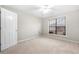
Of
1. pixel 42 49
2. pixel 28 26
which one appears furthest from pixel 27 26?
pixel 42 49

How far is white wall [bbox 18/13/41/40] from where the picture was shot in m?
3.43

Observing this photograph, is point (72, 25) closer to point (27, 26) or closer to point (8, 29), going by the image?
point (27, 26)

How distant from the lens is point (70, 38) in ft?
12.0

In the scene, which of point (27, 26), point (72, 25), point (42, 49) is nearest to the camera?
point (42, 49)

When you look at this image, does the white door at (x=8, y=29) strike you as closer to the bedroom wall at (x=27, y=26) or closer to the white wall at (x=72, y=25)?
the bedroom wall at (x=27, y=26)

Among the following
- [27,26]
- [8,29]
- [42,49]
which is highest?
[27,26]

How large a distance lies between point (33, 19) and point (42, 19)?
2.49ft

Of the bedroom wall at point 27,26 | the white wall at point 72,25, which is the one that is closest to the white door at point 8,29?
the bedroom wall at point 27,26

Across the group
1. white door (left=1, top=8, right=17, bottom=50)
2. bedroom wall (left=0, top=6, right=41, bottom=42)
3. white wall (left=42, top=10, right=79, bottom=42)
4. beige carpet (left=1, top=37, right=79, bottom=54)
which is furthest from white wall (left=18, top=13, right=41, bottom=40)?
white wall (left=42, top=10, right=79, bottom=42)

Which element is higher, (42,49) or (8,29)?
(8,29)

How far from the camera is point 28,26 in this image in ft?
13.2

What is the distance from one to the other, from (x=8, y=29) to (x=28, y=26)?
1394 millimetres

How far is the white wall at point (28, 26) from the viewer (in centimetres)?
343

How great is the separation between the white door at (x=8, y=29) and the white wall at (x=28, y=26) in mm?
309
